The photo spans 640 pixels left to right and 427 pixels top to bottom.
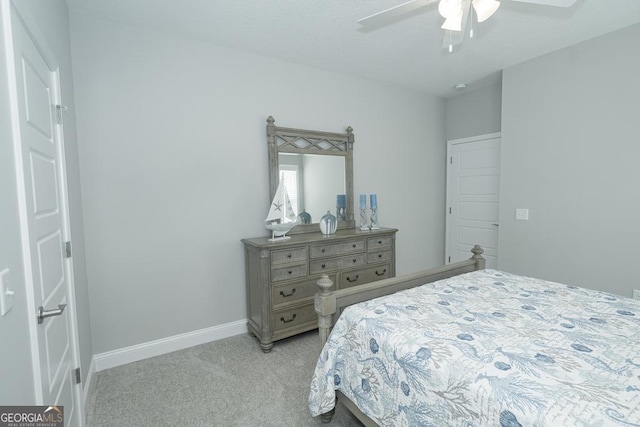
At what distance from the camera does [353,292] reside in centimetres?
177

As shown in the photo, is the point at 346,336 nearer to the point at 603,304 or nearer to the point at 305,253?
the point at 305,253

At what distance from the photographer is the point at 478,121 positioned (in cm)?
402

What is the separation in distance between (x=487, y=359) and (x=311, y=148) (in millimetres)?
2548

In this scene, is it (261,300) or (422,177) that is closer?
(261,300)

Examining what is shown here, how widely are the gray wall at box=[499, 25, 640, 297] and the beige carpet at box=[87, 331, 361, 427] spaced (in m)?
2.63

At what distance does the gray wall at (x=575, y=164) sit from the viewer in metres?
2.61

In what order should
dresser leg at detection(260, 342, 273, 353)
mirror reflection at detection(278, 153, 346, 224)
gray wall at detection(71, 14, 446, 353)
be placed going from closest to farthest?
gray wall at detection(71, 14, 446, 353), dresser leg at detection(260, 342, 273, 353), mirror reflection at detection(278, 153, 346, 224)

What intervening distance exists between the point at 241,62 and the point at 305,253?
1.92 metres

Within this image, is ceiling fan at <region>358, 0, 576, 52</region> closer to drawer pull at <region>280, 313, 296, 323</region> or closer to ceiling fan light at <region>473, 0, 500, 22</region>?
ceiling fan light at <region>473, 0, 500, 22</region>

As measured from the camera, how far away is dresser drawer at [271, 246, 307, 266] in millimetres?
2607

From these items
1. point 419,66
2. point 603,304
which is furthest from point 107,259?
point 419,66

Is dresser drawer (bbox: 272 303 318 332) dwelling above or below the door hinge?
below

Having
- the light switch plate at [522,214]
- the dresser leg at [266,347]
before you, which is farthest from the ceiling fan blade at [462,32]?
the dresser leg at [266,347]

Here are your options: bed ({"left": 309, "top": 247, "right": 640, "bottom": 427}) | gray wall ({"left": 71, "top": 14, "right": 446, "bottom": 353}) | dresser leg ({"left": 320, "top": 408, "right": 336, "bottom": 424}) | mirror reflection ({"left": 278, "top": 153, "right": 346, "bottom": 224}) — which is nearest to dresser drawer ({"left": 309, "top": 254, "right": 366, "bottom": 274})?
mirror reflection ({"left": 278, "top": 153, "right": 346, "bottom": 224})
